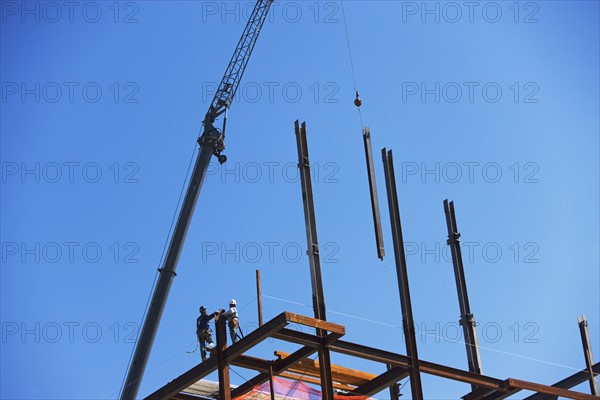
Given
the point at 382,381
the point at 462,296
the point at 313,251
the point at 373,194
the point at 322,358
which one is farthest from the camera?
the point at 462,296

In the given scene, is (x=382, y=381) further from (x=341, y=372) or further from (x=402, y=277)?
(x=402, y=277)

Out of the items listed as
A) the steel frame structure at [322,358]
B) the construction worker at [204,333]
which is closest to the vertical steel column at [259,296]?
the steel frame structure at [322,358]

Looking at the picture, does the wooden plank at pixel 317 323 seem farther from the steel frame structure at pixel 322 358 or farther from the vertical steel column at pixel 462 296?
the vertical steel column at pixel 462 296

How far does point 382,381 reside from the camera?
23.8 meters

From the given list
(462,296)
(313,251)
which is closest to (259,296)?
(313,251)

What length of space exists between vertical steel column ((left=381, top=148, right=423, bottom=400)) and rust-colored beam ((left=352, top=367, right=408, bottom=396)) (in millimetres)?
461

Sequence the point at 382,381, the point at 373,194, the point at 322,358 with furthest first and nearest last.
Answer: the point at 373,194
the point at 382,381
the point at 322,358

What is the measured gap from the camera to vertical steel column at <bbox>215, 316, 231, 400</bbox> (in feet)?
69.4

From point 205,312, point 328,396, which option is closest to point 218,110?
point 205,312

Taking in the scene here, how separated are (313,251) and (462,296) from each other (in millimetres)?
6057

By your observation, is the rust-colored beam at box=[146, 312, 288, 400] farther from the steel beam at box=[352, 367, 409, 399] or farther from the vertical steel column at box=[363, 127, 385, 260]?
the vertical steel column at box=[363, 127, 385, 260]

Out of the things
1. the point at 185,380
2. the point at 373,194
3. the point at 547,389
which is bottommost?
the point at 547,389

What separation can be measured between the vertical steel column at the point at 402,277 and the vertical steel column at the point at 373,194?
0.52 metres

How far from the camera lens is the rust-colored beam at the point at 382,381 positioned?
23.3 meters
